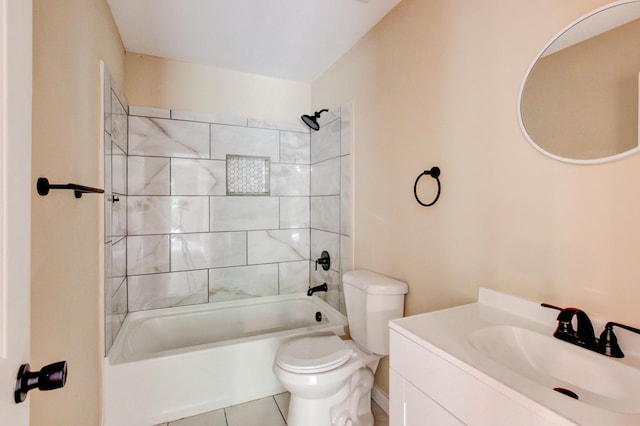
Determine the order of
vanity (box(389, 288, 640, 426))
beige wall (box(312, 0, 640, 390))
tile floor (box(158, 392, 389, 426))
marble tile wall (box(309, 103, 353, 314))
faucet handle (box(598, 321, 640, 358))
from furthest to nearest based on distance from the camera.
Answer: marble tile wall (box(309, 103, 353, 314)) → tile floor (box(158, 392, 389, 426)) → beige wall (box(312, 0, 640, 390)) → faucet handle (box(598, 321, 640, 358)) → vanity (box(389, 288, 640, 426))

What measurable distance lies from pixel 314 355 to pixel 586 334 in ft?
3.90

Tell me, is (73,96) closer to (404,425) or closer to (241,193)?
(241,193)

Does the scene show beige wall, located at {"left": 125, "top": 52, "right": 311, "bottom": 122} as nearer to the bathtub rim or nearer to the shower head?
the shower head

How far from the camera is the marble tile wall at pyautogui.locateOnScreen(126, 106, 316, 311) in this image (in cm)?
240

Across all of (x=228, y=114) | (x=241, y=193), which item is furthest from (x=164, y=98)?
(x=241, y=193)

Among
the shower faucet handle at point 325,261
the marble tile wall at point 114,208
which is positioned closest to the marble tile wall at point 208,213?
the marble tile wall at point 114,208

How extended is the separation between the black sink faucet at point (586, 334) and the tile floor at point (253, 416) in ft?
4.19

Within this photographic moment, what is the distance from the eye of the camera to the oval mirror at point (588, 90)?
34.5 inches

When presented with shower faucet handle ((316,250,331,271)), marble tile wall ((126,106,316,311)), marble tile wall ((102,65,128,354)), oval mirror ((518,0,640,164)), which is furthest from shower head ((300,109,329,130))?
oval mirror ((518,0,640,164))

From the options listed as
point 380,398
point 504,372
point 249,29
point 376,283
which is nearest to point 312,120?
point 249,29

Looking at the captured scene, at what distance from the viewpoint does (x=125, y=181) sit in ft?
7.40

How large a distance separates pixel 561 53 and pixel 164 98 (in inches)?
102

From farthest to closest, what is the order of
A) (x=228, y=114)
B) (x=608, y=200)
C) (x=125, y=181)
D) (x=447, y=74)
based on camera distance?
1. (x=228, y=114)
2. (x=125, y=181)
3. (x=447, y=74)
4. (x=608, y=200)

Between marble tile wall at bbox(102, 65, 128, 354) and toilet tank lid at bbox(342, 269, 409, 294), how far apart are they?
4.68 feet
